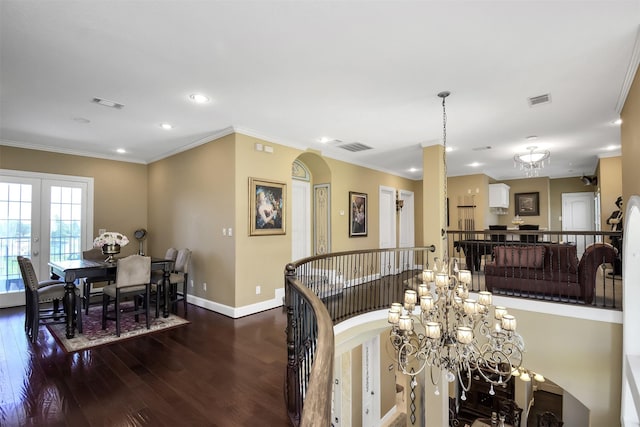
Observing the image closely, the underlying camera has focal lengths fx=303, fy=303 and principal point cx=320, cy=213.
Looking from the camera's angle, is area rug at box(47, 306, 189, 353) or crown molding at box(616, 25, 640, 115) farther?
area rug at box(47, 306, 189, 353)

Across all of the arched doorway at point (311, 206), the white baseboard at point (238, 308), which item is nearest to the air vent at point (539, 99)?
the arched doorway at point (311, 206)

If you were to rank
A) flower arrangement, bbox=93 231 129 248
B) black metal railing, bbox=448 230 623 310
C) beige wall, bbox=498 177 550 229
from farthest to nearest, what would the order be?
beige wall, bbox=498 177 550 229, flower arrangement, bbox=93 231 129 248, black metal railing, bbox=448 230 623 310

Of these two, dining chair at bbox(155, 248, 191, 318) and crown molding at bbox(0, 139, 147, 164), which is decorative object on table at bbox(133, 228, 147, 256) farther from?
dining chair at bbox(155, 248, 191, 318)

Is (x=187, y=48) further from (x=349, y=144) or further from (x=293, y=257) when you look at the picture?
(x=293, y=257)

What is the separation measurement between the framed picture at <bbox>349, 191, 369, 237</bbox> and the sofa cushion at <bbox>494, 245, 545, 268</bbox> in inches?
122

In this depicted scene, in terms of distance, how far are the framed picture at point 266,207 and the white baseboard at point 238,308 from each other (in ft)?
3.71

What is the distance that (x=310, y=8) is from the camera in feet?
6.99

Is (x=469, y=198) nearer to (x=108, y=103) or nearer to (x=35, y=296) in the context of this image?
(x=108, y=103)

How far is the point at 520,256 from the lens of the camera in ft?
14.7

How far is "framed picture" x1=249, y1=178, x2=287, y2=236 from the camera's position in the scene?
4957 mm

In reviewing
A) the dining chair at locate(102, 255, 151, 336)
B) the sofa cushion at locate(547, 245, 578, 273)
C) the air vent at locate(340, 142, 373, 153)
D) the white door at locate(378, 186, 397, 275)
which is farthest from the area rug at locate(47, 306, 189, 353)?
the sofa cushion at locate(547, 245, 578, 273)

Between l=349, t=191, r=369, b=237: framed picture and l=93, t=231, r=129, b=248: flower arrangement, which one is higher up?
l=349, t=191, r=369, b=237: framed picture

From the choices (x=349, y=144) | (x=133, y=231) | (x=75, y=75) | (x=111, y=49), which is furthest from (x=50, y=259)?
(x=349, y=144)

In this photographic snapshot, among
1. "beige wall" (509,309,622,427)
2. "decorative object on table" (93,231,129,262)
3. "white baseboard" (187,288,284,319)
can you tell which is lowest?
"beige wall" (509,309,622,427)
